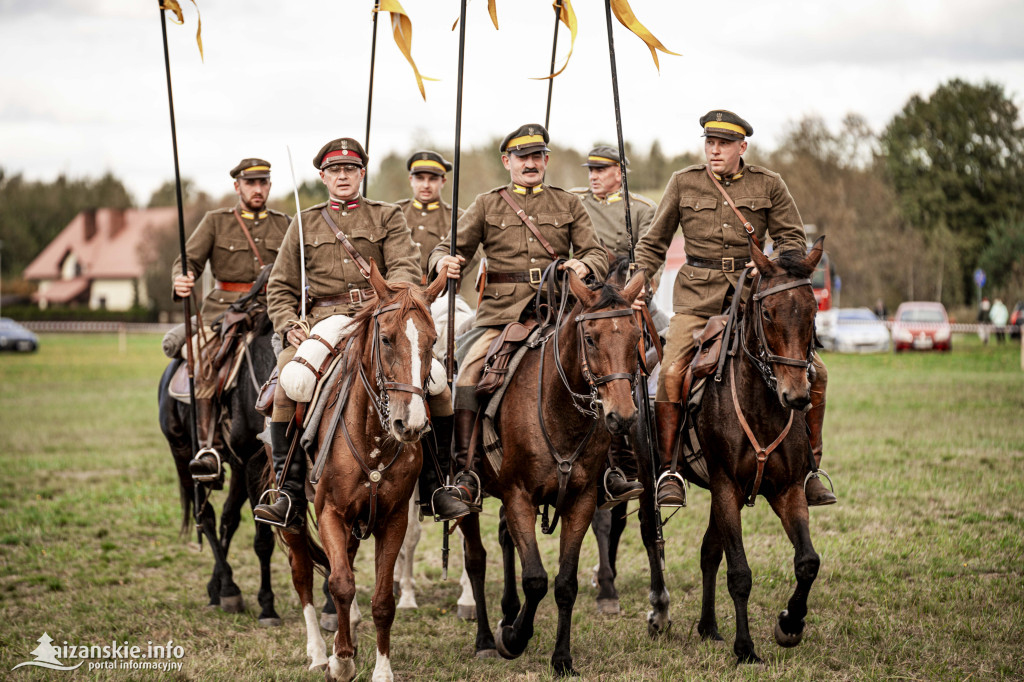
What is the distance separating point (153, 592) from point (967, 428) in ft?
42.9

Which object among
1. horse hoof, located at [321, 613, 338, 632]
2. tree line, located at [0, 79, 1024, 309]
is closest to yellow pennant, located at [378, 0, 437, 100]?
horse hoof, located at [321, 613, 338, 632]

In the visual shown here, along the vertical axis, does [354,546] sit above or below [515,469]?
below

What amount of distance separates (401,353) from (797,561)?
9.95ft

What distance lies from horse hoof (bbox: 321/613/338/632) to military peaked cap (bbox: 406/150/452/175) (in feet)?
15.3

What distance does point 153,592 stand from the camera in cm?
932

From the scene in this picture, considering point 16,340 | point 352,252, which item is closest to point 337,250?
point 352,252

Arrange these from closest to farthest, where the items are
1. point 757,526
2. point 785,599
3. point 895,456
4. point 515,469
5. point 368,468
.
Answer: point 368,468 → point 515,469 → point 785,599 → point 757,526 → point 895,456

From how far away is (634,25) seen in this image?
716cm

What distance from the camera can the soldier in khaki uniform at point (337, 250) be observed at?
7.67 meters

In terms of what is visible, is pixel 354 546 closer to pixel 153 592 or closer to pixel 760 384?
pixel 760 384

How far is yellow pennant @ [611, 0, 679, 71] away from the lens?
7070mm

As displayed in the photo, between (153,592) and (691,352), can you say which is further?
(153,592)

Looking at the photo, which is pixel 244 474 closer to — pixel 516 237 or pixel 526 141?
pixel 516 237

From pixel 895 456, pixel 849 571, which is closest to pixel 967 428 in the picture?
pixel 895 456
